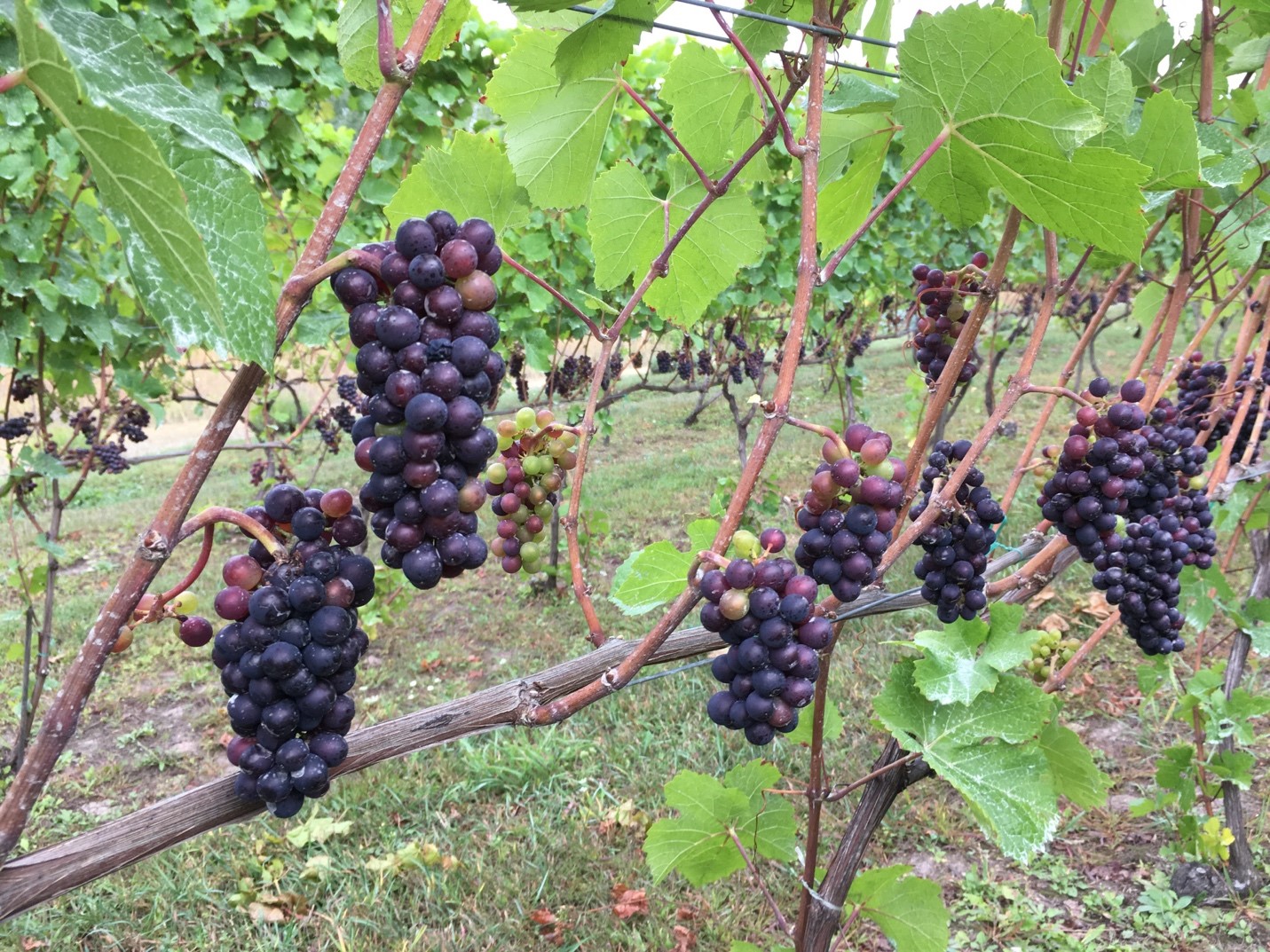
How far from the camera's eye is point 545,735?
12.2ft

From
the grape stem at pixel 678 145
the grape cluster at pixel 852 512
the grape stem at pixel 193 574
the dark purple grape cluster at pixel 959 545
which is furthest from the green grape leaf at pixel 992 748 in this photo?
the grape stem at pixel 193 574

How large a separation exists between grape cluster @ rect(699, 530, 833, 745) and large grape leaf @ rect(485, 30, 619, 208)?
78cm

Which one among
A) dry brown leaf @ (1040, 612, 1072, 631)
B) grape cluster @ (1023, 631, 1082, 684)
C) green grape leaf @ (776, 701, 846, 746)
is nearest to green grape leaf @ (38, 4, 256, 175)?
green grape leaf @ (776, 701, 846, 746)

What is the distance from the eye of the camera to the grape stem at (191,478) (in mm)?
609

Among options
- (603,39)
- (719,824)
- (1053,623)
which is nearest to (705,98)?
(603,39)

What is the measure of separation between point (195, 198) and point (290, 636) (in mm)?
392

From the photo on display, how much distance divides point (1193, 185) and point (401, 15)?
1162 mm

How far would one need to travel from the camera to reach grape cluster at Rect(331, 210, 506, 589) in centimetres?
63

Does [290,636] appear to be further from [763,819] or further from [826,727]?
[826,727]

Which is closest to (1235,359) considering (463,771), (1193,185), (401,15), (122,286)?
(1193,185)

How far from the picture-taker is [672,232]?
1445mm

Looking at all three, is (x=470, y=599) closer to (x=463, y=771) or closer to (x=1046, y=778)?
(x=463, y=771)

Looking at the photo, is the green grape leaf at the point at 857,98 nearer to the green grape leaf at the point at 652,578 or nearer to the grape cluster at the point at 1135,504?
the grape cluster at the point at 1135,504

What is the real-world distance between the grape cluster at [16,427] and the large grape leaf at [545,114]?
12.0 feet
